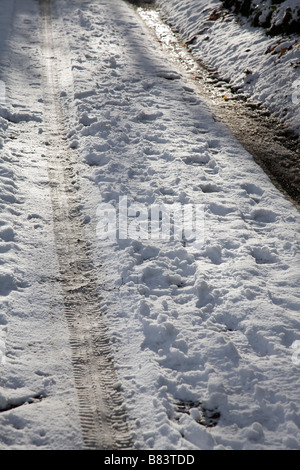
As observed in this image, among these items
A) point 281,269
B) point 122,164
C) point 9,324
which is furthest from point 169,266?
point 122,164

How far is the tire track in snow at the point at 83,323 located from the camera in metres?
3.43

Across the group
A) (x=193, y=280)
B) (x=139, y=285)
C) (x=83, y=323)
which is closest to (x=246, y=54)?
(x=193, y=280)

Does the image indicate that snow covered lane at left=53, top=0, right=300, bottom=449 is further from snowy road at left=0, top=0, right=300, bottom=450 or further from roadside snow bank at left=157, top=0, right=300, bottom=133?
roadside snow bank at left=157, top=0, right=300, bottom=133

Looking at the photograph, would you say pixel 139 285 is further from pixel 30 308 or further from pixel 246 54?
pixel 246 54

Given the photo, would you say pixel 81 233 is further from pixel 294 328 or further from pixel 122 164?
pixel 294 328

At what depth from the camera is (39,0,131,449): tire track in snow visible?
3426mm

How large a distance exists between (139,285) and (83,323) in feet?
2.31

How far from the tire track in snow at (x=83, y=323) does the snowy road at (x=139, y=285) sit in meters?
0.01

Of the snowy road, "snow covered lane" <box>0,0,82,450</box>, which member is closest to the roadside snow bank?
the snowy road

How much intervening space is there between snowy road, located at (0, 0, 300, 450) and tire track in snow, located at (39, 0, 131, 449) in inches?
0.5

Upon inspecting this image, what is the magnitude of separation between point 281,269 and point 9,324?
290cm

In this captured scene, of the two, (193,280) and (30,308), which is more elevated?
(193,280)

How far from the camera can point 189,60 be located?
10.3 meters

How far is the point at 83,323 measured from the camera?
14.0 feet
